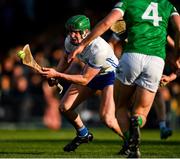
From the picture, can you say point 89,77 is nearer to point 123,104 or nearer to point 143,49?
point 123,104

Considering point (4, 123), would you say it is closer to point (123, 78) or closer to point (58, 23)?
point (58, 23)

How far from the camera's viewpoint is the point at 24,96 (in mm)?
25859

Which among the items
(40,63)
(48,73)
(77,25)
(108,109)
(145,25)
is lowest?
(40,63)

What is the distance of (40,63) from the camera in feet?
82.0

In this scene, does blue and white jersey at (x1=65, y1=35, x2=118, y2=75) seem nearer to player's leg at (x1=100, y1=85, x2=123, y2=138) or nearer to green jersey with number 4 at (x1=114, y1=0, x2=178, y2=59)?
player's leg at (x1=100, y1=85, x2=123, y2=138)

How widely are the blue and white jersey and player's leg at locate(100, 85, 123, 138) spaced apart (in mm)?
303

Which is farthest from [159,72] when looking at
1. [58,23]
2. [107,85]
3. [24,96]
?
[58,23]

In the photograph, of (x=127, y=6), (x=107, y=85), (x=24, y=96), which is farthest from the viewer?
(x=24, y=96)

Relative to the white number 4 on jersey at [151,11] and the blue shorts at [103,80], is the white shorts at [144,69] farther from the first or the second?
the blue shorts at [103,80]

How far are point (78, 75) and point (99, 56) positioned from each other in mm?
678

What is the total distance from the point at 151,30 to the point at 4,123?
602 inches

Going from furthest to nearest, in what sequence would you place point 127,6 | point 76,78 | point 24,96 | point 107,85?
point 24,96, point 107,85, point 76,78, point 127,6

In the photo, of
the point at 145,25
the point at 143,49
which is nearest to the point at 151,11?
the point at 145,25

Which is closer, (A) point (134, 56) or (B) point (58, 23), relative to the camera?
(A) point (134, 56)
